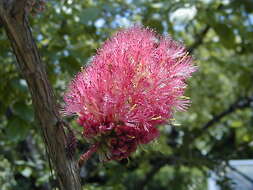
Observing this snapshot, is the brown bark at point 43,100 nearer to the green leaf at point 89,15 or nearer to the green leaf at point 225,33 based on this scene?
the green leaf at point 89,15

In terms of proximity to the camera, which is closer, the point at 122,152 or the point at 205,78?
the point at 122,152

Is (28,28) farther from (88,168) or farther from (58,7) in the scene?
(88,168)

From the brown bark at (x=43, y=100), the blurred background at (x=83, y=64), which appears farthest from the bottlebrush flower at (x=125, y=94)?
the blurred background at (x=83, y=64)

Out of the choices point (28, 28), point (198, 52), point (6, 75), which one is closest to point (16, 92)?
point (6, 75)

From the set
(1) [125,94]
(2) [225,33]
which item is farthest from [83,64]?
(1) [125,94]

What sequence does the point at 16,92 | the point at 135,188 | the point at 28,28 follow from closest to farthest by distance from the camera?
the point at 28,28 → the point at 16,92 → the point at 135,188

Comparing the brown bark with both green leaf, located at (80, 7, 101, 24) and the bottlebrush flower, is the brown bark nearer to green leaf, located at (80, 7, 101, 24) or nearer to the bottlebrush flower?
the bottlebrush flower

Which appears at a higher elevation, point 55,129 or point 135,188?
point 55,129

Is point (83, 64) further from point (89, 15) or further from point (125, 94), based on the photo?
point (125, 94)
